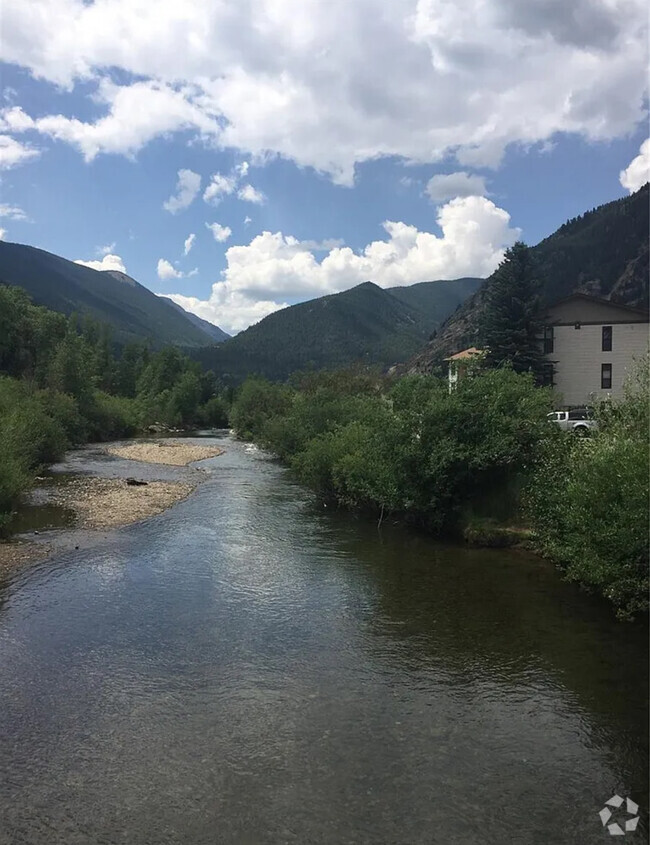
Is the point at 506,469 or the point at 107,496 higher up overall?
the point at 506,469

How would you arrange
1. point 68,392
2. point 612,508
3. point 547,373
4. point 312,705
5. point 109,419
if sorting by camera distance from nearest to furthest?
point 312,705 → point 612,508 → point 547,373 → point 68,392 → point 109,419

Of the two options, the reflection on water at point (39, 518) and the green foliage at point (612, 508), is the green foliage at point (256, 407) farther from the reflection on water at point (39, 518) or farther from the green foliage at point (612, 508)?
the green foliage at point (612, 508)

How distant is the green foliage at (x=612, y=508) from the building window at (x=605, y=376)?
114 feet

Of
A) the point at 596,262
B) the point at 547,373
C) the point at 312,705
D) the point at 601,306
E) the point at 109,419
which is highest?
the point at 596,262

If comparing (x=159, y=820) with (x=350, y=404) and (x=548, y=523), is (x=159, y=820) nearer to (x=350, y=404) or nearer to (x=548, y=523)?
(x=548, y=523)

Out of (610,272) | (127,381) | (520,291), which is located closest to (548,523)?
(520,291)

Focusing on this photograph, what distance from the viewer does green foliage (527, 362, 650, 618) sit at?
46.3 ft

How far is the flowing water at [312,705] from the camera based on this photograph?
8.06 m

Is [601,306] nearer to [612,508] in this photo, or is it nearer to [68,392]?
[612,508]

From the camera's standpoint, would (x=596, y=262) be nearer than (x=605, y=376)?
No

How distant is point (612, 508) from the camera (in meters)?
14.8

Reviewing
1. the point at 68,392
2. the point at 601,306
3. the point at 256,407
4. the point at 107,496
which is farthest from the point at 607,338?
the point at 68,392

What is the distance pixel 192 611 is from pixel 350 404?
2616 centimetres

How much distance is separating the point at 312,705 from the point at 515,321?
145ft
